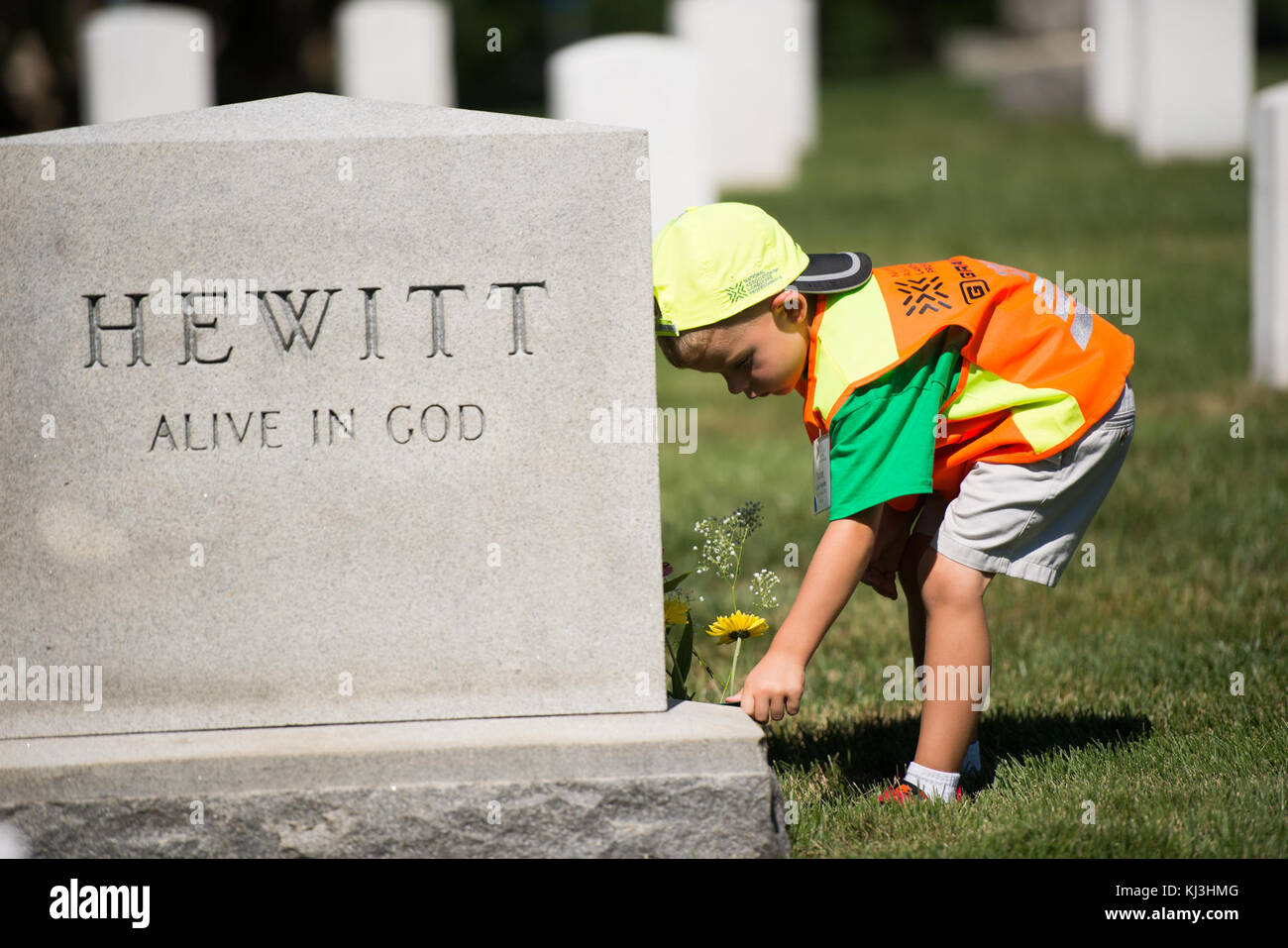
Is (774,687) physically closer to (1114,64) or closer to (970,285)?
(970,285)

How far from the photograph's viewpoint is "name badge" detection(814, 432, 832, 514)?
108 inches

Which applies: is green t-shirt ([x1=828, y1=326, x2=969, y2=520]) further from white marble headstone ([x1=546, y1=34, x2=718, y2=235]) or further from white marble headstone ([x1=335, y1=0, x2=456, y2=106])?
white marble headstone ([x1=335, y1=0, x2=456, y2=106])

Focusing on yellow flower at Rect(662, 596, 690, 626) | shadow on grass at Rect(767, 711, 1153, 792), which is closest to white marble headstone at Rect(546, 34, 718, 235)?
shadow on grass at Rect(767, 711, 1153, 792)

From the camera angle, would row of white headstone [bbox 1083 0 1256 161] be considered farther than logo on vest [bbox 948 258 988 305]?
Yes

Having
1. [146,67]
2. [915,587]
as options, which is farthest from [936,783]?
[146,67]

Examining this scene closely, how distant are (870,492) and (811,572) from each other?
0.66ft

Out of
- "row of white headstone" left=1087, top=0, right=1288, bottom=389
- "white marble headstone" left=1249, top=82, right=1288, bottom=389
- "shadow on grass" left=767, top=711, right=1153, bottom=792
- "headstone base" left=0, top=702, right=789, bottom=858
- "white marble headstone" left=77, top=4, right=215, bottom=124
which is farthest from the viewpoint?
"row of white headstone" left=1087, top=0, right=1288, bottom=389

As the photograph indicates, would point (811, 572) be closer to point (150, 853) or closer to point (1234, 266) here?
point (150, 853)

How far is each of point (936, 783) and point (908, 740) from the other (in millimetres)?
513

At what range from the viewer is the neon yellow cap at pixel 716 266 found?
275 cm

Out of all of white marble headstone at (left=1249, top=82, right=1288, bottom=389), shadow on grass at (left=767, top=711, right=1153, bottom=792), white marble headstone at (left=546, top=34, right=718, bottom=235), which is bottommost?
shadow on grass at (left=767, top=711, right=1153, bottom=792)

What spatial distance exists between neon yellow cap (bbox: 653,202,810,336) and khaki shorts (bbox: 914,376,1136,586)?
1.97ft

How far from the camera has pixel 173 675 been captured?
2781 mm
